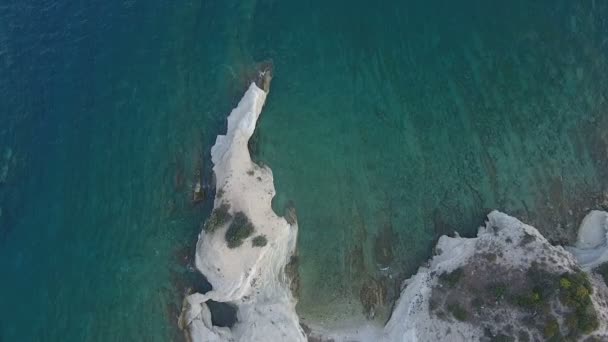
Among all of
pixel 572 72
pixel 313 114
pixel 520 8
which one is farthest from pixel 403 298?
pixel 520 8

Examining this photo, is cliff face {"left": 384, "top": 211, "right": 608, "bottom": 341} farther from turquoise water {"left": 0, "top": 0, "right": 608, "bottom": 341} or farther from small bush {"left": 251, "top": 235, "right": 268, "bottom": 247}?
small bush {"left": 251, "top": 235, "right": 268, "bottom": 247}

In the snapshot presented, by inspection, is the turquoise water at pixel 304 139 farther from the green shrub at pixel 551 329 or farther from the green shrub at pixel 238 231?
the green shrub at pixel 551 329

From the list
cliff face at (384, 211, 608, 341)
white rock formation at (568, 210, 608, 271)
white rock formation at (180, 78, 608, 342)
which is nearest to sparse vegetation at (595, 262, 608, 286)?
cliff face at (384, 211, 608, 341)

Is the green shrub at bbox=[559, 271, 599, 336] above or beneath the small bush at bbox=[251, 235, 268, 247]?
above

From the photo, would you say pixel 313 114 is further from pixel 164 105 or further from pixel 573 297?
pixel 573 297

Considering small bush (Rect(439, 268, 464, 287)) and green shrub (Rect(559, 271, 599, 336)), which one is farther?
small bush (Rect(439, 268, 464, 287))

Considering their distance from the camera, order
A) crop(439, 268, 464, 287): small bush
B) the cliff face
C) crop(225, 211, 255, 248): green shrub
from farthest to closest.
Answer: crop(225, 211, 255, 248): green shrub, crop(439, 268, 464, 287): small bush, the cliff face

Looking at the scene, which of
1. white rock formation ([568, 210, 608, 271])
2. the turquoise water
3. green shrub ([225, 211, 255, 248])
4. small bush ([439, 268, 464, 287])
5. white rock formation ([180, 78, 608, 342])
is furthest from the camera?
the turquoise water
